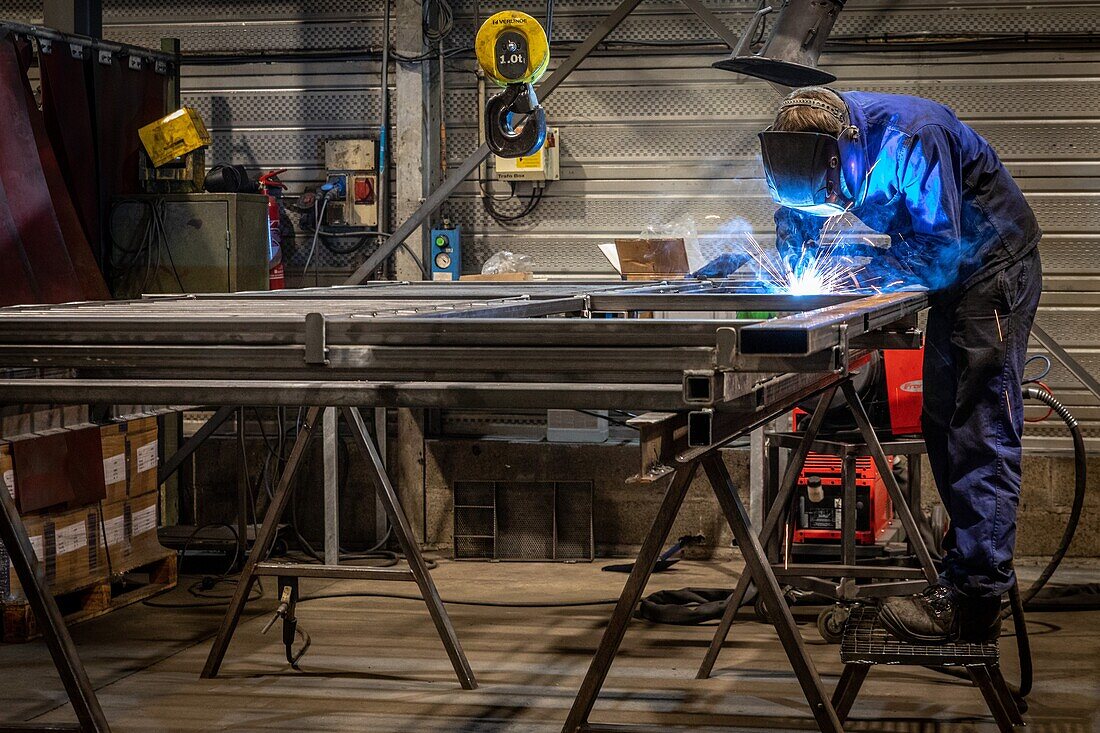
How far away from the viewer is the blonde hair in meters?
3.21

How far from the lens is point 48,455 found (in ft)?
15.8

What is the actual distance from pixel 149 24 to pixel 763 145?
4.73 m

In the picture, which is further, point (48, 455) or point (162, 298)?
point (48, 455)

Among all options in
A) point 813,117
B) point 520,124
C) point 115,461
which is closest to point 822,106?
point 813,117

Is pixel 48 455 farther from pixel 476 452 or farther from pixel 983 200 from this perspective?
pixel 983 200

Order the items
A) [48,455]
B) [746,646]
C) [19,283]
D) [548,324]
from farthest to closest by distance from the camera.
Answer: [19,283] → [48,455] → [746,646] → [548,324]

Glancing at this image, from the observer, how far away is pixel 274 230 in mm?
6301

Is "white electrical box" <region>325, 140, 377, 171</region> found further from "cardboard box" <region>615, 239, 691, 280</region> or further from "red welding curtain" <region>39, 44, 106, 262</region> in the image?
"cardboard box" <region>615, 239, 691, 280</region>

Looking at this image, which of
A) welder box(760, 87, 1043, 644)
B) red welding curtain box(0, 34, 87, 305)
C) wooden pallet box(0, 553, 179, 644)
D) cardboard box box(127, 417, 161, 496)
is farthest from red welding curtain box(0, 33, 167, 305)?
welder box(760, 87, 1043, 644)

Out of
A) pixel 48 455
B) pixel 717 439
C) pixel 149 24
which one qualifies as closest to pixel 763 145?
pixel 717 439

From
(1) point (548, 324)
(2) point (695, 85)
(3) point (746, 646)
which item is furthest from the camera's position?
(2) point (695, 85)

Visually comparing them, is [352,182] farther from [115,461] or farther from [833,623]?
[833,623]

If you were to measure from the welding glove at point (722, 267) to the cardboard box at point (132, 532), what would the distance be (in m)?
2.64

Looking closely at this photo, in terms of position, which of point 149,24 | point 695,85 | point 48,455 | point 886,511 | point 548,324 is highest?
point 149,24
